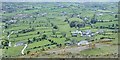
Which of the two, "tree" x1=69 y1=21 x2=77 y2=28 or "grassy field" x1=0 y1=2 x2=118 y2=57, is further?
"tree" x1=69 y1=21 x2=77 y2=28

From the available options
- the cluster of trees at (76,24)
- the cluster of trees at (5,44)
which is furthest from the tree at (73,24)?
the cluster of trees at (5,44)

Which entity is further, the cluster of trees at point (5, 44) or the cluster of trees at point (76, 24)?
the cluster of trees at point (76, 24)

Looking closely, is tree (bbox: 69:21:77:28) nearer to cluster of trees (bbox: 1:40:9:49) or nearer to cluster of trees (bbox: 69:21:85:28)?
cluster of trees (bbox: 69:21:85:28)

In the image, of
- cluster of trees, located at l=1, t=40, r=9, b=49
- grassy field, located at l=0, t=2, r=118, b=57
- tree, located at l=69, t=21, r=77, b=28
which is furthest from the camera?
tree, located at l=69, t=21, r=77, b=28

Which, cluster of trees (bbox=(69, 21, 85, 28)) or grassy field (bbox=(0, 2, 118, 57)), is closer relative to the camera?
grassy field (bbox=(0, 2, 118, 57))

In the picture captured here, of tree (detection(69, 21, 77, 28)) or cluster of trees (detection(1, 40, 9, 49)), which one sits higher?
tree (detection(69, 21, 77, 28))

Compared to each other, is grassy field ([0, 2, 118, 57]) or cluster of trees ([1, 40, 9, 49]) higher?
grassy field ([0, 2, 118, 57])

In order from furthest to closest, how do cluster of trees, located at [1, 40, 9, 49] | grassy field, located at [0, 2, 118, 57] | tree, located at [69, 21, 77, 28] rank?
tree, located at [69, 21, 77, 28], grassy field, located at [0, 2, 118, 57], cluster of trees, located at [1, 40, 9, 49]

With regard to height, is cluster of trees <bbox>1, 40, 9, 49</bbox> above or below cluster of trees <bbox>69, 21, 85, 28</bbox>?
below

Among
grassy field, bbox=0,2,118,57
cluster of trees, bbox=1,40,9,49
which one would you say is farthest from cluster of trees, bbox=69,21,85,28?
cluster of trees, bbox=1,40,9,49

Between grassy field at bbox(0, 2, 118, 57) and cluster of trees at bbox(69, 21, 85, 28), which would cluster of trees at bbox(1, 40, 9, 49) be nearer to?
grassy field at bbox(0, 2, 118, 57)

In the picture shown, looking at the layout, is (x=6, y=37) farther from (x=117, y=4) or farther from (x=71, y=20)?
(x=117, y=4)

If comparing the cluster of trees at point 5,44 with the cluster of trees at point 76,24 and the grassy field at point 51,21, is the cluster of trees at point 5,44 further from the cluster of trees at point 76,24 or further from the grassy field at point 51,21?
the cluster of trees at point 76,24
